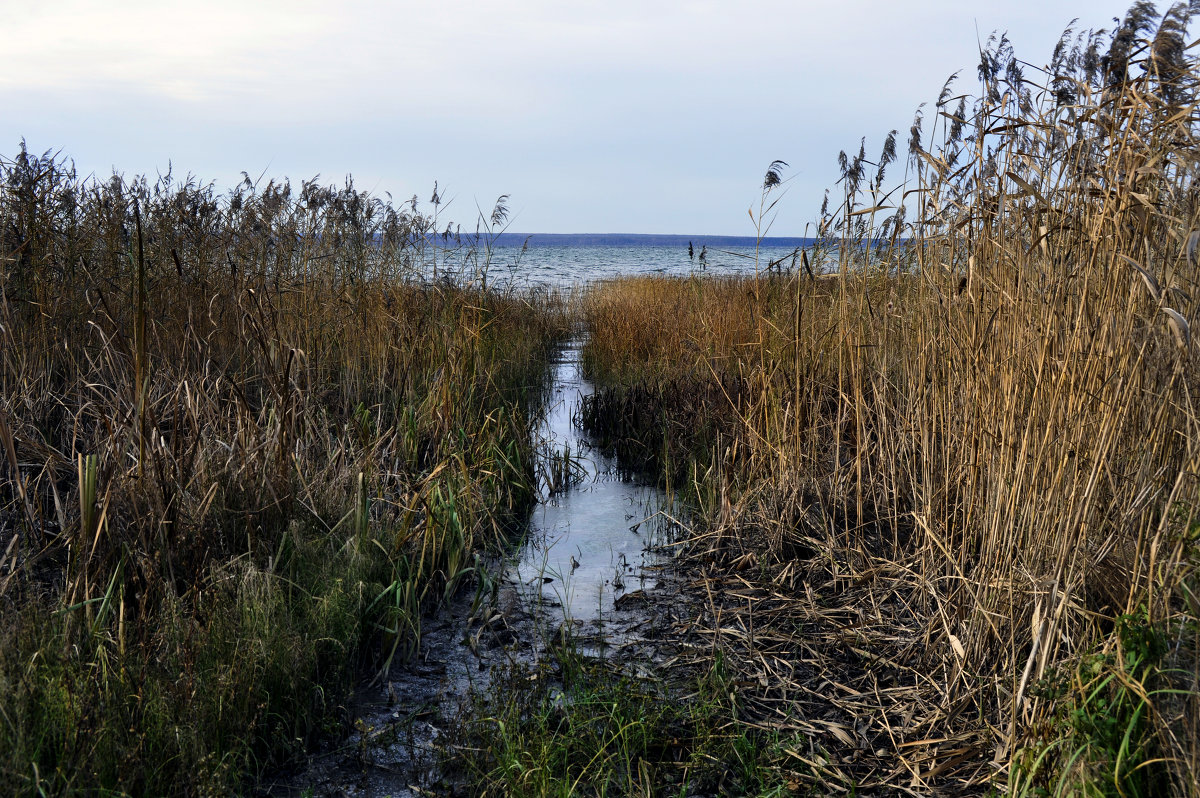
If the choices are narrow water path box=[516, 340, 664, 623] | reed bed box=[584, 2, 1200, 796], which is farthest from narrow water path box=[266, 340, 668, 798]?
reed bed box=[584, 2, 1200, 796]

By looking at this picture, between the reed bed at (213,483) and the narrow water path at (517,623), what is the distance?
12cm

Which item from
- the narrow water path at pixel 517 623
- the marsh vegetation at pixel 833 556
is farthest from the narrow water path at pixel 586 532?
the marsh vegetation at pixel 833 556

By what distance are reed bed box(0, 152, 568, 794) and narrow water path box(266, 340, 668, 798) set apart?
0.38ft

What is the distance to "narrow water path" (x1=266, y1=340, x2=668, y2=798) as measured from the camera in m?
2.13

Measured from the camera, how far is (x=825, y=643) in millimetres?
2836

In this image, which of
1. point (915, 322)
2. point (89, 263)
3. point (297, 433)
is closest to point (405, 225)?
point (89, 263)

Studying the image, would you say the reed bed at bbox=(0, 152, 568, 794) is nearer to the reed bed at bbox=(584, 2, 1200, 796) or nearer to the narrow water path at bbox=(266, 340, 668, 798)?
the narrow water path at bbox=(266, 340, 668, 798)

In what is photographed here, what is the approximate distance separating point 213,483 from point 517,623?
4.14ft

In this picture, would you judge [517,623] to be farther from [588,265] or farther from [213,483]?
[588,265]

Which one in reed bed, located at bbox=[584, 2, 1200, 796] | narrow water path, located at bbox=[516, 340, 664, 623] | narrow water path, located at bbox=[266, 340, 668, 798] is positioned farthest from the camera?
narrow water path, located at bbox=[516, 340, 664, 623]

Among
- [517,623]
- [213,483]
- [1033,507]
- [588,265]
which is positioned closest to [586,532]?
[517,623]

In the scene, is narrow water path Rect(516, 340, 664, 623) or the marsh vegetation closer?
the marsh vegetation

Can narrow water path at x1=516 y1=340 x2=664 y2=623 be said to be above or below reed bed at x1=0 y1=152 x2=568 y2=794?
below

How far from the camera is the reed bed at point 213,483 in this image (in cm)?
191
